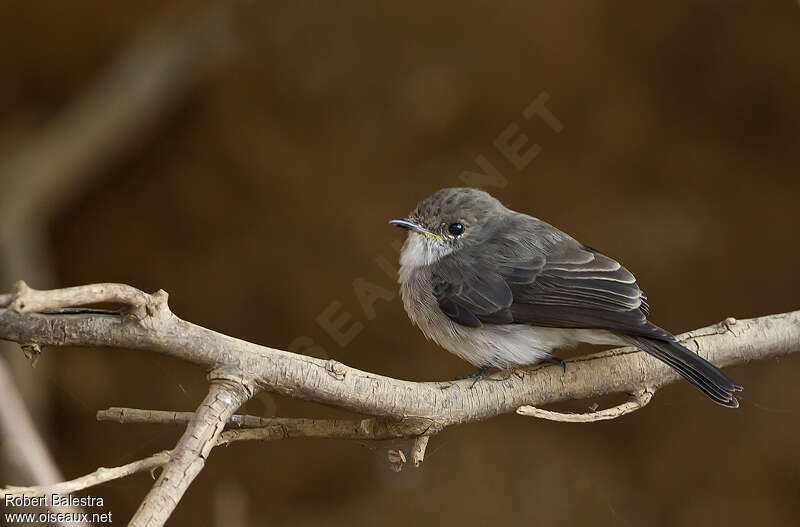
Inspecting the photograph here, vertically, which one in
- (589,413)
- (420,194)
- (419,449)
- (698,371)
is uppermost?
(420,194)

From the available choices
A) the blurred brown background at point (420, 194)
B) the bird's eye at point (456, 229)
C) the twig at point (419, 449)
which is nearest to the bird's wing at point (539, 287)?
the bird's eye at point (456, 229)

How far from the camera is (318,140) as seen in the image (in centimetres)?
611

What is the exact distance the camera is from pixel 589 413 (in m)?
2.98

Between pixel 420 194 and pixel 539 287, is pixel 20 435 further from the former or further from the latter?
pixel 420 194

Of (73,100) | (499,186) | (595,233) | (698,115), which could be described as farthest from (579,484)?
(73,100)

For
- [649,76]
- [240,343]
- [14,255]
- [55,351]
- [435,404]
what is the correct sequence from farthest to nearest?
[55,351] < [14,255] < [649,76] < [435,404] < [240,343]

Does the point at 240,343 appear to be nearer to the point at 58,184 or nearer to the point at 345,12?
the point at 345,12

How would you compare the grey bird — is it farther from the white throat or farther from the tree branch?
the tree branch

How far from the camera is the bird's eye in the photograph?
3730 mm

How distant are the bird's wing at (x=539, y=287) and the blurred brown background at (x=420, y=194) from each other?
243 cm

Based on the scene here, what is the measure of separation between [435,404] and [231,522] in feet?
9.14

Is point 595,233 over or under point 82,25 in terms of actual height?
under

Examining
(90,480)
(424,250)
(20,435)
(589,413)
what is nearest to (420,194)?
(424,250)

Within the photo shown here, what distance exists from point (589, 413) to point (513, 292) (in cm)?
65
